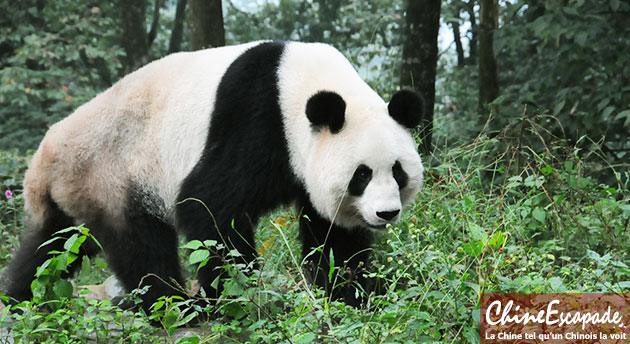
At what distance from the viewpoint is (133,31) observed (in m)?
12.8

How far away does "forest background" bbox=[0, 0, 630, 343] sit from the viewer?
305cm

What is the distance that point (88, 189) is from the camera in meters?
4.38

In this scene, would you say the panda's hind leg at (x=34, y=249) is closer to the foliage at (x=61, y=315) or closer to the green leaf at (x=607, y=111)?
the foliage at (x=61, y=315)

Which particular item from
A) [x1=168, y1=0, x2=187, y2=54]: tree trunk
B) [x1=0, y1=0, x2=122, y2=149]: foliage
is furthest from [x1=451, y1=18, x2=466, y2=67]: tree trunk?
[x1=0, y1=0, x2=122, y2=149]: foliage

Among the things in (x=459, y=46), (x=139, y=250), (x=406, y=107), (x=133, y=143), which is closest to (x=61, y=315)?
(x=139, y=250)

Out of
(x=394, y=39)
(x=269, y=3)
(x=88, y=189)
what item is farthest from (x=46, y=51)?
(x=88, y=189)

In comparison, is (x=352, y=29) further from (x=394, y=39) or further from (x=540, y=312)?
(x=540, y=312)

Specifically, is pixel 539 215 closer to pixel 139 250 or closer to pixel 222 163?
pixel 222 163

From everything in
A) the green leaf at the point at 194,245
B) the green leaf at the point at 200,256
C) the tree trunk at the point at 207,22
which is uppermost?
the tree trunk at the point at 207,22

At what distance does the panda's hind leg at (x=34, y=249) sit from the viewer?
4.55 metres

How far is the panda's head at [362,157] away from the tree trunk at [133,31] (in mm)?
9308

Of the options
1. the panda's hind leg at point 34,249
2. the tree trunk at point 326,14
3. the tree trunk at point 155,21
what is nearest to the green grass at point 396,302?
the panda's hind leg at point 34,249

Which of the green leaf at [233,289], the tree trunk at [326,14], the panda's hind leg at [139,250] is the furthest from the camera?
the tree trunk at [326,14]

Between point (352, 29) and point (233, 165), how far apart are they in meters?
10.9
